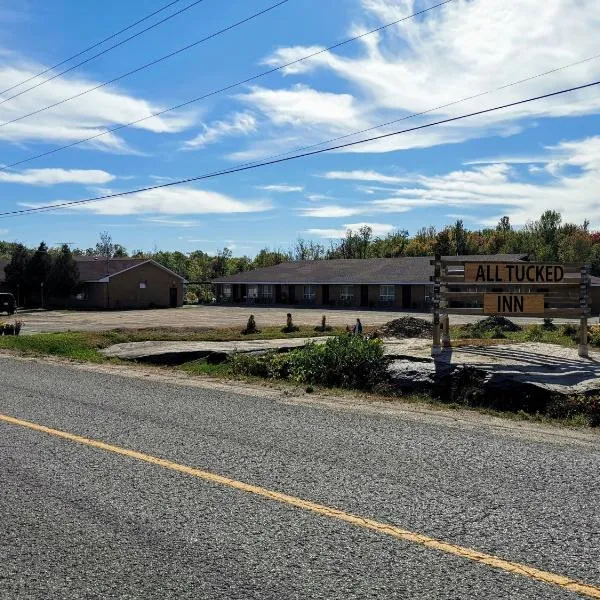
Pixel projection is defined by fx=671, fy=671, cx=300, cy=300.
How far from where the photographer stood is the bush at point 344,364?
1152cm

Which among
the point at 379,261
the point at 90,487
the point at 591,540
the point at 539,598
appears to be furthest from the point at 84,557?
the point at 379,261

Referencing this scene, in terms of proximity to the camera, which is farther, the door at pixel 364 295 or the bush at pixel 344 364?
the door at pixel 364 295

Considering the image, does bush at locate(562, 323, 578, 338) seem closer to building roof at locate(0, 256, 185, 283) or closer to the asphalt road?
the asphalt road

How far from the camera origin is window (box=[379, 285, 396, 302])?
58438 millimetres

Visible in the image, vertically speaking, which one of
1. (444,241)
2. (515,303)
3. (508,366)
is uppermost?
(444,241)

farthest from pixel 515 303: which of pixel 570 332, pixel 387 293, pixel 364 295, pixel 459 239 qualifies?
pixel 459 239

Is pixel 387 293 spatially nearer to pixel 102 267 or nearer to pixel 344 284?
pixel 344 284

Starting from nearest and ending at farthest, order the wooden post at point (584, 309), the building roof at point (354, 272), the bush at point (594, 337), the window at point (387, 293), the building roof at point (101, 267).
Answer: the wooden post at point (584, 309) → the bush at point (594, 337) → the building roof at point (354, 272) → the window at point (387, 293) → the building roof at point (101, 267)

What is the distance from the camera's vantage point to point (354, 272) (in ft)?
210

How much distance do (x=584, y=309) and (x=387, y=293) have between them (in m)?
47.2

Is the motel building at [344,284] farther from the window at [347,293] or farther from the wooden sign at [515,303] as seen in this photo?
the wooden sign at [515,303]

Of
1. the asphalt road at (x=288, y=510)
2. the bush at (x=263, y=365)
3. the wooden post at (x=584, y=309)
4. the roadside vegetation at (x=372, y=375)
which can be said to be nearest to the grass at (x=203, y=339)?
the roadside vegetation at (x=372, y=375)

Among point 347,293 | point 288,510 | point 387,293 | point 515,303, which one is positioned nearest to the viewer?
point 288,510

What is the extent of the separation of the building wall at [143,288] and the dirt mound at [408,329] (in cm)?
4372
